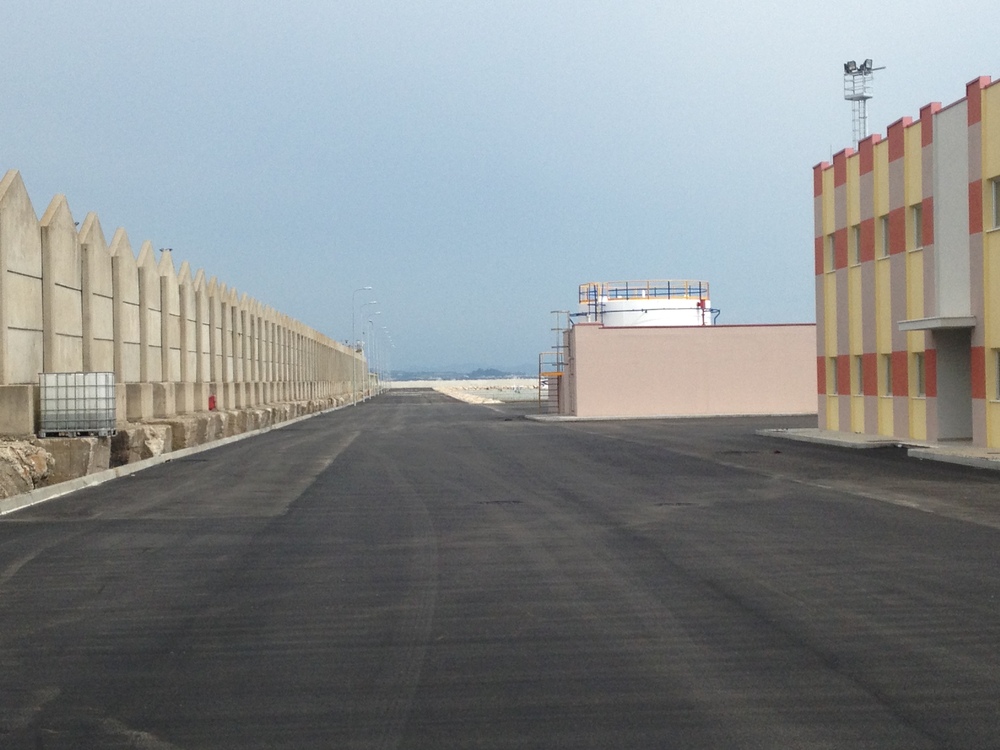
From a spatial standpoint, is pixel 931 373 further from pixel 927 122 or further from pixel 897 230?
pixel 927 122

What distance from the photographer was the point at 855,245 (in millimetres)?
34875

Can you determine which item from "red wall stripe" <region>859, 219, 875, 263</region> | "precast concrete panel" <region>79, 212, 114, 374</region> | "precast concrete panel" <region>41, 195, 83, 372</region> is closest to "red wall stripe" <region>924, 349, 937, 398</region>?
"red wall stripe" <region>859, 219, 875, 263</region>

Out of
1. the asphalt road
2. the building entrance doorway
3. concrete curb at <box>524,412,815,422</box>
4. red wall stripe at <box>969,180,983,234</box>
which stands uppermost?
red wall stripe at <box>969,180,983,234</box>

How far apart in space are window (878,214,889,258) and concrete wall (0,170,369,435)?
20340 mm

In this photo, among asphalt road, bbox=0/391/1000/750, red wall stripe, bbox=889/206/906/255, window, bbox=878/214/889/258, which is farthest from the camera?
window, bbox=878/214/889/258

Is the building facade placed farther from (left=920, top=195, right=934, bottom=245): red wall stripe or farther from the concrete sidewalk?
the concrete sidewalk

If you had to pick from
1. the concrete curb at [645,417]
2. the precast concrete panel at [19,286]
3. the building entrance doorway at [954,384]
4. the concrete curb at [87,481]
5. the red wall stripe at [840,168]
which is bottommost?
the concrete curb at [87,481]

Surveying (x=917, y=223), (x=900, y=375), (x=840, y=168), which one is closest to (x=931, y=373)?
(x=900, y=375)

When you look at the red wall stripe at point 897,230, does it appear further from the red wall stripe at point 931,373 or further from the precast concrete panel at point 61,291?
the precast concrete panel at point 61,291

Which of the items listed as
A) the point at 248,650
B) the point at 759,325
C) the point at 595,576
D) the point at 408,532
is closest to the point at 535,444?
the point at 408,532

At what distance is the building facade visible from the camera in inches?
1062

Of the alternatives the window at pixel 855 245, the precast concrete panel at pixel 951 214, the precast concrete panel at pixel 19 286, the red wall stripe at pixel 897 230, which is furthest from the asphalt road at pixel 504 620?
the window at pixel 855 245

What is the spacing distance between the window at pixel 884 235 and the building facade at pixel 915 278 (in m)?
0.04

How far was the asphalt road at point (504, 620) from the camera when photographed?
6059 millimetres
